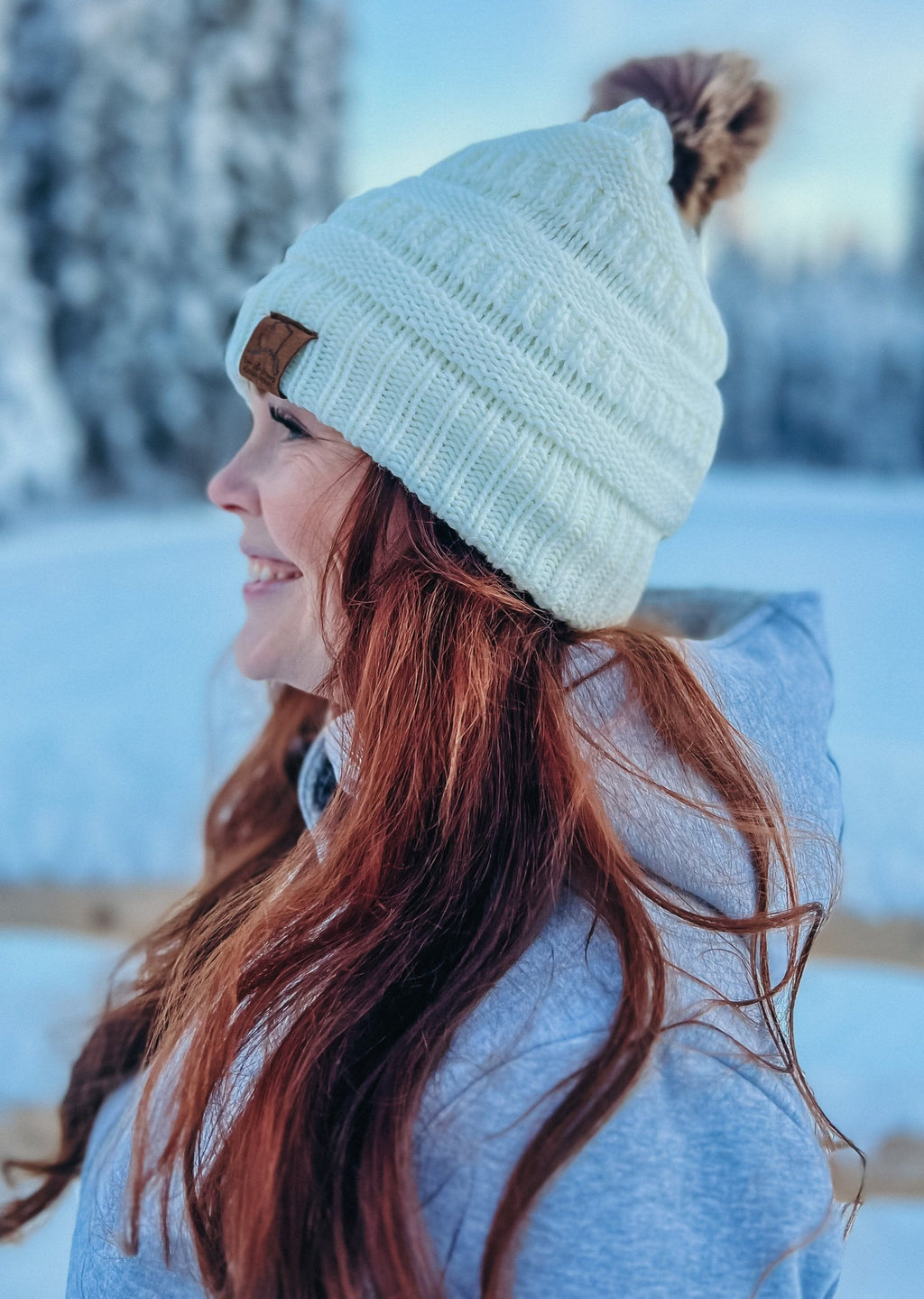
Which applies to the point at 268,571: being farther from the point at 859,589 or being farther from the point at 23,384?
the point at 23,384

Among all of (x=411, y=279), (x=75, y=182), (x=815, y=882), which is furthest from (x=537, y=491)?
(x=75, y=182)

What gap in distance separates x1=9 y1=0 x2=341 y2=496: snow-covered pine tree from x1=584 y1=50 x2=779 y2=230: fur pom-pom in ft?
10.8

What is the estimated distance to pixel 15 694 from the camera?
2613 mm

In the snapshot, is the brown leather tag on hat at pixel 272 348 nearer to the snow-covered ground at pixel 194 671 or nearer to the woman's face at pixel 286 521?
the woman's face at pixel 286 521

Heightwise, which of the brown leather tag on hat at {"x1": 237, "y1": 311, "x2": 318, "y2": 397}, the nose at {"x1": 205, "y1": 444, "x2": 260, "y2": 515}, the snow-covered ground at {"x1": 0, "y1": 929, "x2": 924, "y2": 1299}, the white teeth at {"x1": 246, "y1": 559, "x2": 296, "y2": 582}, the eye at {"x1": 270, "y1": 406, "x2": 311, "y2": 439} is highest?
the brown leather tag on hat at {"x1": 237, "y1": 311, "x2": 318, "y2": 397}

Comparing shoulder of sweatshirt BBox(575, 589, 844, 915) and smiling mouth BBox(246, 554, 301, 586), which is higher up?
smiling mouth BBox(246, 554, 301, 586)

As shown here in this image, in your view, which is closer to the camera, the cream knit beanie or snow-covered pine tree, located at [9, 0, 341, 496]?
the cream knit beanie

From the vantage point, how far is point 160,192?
4316mm

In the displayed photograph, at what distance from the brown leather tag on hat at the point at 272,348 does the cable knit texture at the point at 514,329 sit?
1 centimetres

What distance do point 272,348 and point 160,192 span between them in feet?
13.8

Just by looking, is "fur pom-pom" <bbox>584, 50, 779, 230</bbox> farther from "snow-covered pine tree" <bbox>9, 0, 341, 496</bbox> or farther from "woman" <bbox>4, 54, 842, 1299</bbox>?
"snow-covered pine tree" <bbox>9, 0, 341, 496</bbox>

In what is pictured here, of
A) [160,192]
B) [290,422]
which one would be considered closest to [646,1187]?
[290,422]

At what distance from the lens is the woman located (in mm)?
619

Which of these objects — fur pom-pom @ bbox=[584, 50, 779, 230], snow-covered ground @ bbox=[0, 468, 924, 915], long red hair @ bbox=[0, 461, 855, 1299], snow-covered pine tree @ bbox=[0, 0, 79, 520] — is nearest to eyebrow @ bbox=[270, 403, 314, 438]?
long red hair @ bbox=[0, 461, 855, 1299]
